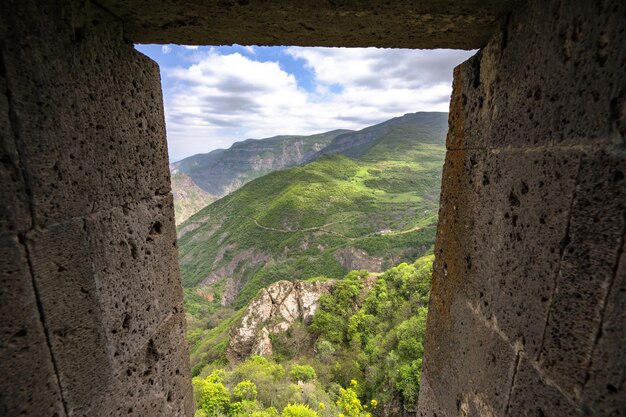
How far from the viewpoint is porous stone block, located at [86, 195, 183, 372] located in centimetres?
189

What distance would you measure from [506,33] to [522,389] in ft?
6.48

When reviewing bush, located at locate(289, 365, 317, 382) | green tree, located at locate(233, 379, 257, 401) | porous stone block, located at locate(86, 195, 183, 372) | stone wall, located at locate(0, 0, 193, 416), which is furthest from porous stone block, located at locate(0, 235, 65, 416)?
bush, located at locate(289, 365, 317, 382)

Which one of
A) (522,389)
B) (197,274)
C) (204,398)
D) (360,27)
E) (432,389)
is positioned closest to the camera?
(522,389)

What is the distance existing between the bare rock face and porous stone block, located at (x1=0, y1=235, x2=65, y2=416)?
27.1 metres

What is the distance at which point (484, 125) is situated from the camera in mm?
2223

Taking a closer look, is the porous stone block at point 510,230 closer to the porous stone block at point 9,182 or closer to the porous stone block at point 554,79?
the porous stone block at point 554,79

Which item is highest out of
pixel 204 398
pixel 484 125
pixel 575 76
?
pixel 575 76

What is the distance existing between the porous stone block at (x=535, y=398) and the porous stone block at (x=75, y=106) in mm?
2463

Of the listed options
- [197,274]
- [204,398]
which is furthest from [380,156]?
[204,398]

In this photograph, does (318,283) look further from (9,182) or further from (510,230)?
(9,182)

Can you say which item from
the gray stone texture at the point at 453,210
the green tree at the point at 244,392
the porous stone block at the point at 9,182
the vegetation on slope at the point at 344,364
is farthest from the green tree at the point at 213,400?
the porous stone block at the point at 9,182

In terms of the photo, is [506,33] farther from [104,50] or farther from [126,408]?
[126,408]

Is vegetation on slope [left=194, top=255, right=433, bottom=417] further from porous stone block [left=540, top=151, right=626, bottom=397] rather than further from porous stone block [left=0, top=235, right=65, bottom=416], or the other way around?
porous stone block [left=540, top=151, right=626, bottom=397]

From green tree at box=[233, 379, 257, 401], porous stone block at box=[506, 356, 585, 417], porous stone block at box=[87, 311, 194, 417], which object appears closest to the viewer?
porous stone block at box=[506, 356, 585, 417]
